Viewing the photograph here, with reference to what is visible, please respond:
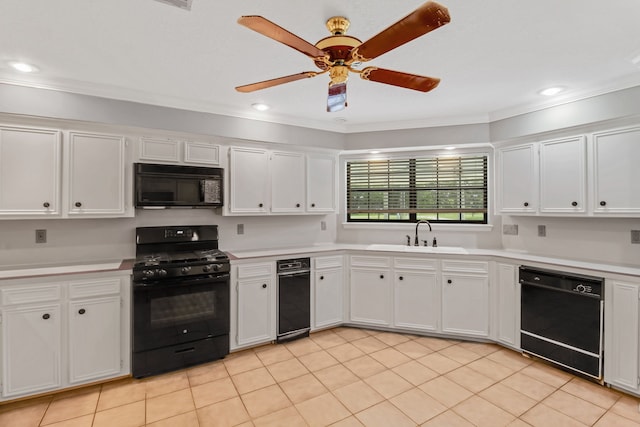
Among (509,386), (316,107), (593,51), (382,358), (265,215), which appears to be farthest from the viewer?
(265,215)

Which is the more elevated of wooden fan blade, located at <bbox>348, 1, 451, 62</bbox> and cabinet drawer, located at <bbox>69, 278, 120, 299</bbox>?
wooden fan blade, located at <bbox>348, 1, 451, 62</bbox>

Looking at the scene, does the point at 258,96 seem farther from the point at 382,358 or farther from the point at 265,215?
the point at 382,358

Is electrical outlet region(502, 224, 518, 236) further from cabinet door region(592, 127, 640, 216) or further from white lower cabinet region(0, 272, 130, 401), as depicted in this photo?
white lower cabinet region(0, 272, 130, 401)

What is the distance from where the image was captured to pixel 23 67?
2488mm

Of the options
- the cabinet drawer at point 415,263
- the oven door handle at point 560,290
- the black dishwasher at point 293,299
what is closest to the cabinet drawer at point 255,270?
the black dishwasher at point 293,299

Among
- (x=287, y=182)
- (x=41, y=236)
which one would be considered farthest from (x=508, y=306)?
(x=41, y=236)

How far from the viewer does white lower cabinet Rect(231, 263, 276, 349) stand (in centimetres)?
331

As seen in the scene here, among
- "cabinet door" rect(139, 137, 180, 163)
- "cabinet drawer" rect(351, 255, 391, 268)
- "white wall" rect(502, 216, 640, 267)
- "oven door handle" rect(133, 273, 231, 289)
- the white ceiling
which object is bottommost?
"oven door handle" rect(133, 273, 231, 289)

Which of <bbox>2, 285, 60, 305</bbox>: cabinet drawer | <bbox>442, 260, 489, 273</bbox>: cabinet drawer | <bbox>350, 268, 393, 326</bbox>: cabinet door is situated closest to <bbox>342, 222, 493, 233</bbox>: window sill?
<bbox>442, 260, 489, 273</bbox>: cabinet drawer

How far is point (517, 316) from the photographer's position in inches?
128

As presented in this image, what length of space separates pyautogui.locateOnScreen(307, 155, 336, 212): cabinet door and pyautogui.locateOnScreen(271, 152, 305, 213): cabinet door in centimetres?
10

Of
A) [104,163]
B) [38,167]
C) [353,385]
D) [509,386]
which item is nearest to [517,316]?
[509,386]

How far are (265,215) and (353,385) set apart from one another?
2058 mm

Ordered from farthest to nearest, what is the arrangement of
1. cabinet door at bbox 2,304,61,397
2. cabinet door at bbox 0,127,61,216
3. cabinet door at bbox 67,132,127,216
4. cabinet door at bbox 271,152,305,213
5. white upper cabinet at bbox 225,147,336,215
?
cabinet door at bbox 271,152,305,213
white upper cabinet at bbox 225,147,336,215
cabinet door at bbox 67,132,127,216
cabinet door at bbox 0,127,61,216
cabinet door at bbox 2,304,61,397
